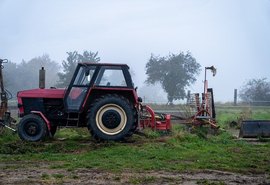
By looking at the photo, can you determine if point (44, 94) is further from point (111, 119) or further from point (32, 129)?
point (111, 119)

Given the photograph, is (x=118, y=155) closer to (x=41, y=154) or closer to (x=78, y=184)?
(x=41, y=154)

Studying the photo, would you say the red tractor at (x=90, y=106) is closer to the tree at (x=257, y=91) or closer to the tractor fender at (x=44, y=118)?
the tractor fender at (x=44, y=118)

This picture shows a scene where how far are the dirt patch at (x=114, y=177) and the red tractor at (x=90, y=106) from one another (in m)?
3.63

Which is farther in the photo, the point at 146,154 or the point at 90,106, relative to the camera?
the point at 90,106

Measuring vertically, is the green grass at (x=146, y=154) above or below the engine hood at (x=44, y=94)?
below

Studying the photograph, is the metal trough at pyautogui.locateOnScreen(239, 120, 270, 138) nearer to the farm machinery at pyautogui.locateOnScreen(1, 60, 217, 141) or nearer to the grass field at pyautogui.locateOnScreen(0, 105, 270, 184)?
the grass field at pyautogui.locateOnScreen(0, 105, 270, 184)

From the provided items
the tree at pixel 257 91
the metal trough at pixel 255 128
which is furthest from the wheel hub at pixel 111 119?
the tree at pixel 257 91

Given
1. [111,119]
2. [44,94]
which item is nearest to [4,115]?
[44,94]

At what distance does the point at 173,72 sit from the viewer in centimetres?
4959

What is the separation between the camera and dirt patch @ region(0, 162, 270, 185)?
657 centimetres

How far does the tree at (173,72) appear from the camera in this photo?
49.0 meters

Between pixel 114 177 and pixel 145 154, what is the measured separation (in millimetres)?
2502

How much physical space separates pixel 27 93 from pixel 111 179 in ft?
19.9

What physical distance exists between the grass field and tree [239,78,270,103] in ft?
111
